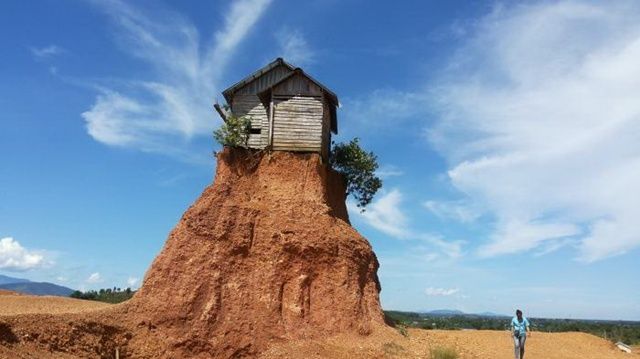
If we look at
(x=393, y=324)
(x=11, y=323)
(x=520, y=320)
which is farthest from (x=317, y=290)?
(x=11, y=323)

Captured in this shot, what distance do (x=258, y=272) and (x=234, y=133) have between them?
567 centimetres

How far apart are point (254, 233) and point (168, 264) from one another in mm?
3025

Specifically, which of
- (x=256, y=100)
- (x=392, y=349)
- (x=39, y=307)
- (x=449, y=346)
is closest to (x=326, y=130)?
(x=256, y=100)

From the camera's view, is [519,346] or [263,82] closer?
[519,346]

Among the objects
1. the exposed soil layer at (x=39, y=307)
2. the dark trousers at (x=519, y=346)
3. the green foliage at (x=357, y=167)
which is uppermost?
the green foliage at (x=357, y=167)

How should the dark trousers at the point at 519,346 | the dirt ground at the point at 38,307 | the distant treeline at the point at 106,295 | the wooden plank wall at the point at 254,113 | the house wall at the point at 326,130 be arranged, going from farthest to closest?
the distant treeline at the point at 106,295, the wooden plank wall at the point at 254,113, the house wall at the point at 326,130, the dirt ground at the point at 38,307, the dark trousers at the point at 519,346

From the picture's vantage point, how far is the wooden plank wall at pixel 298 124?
69.6ft

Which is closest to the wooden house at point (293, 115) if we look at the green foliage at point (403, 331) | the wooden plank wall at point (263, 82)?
the wooden plank wall at point (263, 82)

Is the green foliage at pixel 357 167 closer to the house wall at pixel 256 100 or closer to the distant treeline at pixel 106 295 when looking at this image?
the house wall at pixel 256 100

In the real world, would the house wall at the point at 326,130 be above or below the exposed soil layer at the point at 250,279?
above

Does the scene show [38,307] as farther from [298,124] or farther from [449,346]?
[449,346]

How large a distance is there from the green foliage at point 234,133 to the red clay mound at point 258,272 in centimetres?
119

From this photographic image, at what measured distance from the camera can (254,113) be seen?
22.3 meters

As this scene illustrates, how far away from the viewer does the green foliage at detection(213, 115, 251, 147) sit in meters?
21.5
